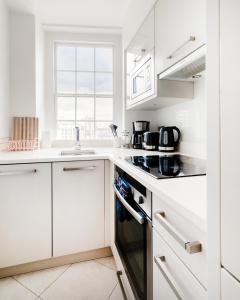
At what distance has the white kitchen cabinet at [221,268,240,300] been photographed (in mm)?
359

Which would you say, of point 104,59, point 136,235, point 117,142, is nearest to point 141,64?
point 117,142

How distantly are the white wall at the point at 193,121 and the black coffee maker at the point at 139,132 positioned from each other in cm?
34

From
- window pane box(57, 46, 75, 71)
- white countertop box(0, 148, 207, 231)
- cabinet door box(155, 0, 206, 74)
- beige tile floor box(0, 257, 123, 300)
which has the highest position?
window pane box(57, 46, 75, 71)

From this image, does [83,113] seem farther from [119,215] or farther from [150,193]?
[150,193]

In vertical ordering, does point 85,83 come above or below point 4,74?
above

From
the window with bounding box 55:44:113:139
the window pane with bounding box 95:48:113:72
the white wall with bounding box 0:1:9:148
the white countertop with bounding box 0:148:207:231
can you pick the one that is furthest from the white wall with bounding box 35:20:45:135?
the white countertop with bounding box 0:148:207:231

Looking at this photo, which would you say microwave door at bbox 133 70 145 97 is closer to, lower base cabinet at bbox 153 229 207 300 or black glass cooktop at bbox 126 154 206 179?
black glass cooktop at bbox 126 154 206 179

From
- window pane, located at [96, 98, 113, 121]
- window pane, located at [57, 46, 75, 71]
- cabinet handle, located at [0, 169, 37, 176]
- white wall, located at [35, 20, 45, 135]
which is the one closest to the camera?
cabinet handle, located at [0, 169, 37, 176]

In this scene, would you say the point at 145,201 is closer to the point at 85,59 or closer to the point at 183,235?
the point at 183,235

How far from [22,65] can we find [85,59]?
0.80 meters

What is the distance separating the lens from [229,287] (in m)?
0.37

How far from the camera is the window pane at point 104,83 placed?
266 centimetres

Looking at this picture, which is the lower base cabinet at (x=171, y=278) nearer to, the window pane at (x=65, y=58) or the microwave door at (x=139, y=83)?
the microwave door at (x=139, y=83)

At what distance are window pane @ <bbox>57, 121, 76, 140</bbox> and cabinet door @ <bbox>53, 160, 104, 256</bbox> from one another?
101cm
